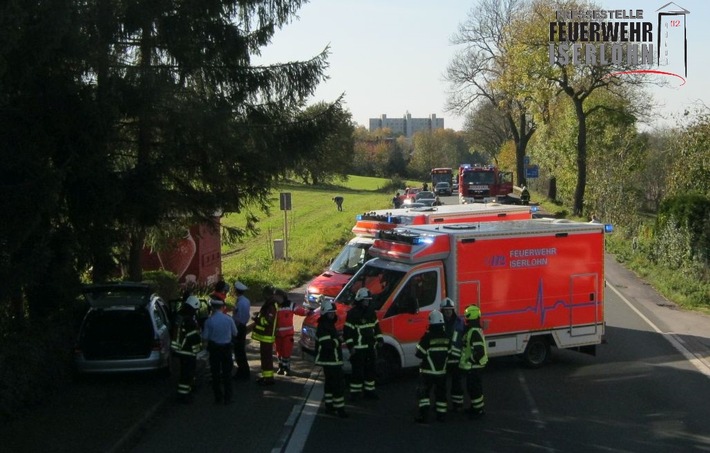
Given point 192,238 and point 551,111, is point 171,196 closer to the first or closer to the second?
point 192,238

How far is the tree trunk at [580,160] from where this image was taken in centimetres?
5000

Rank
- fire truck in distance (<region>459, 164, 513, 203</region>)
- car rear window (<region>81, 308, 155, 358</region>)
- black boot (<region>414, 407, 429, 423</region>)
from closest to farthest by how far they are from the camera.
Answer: black boot (<region>414, 407, 429, 423</region>), car rear window (<region>81, 308, 155, 358</region>), fire truck in distance (<region>459, 164, 513, 203</region>)

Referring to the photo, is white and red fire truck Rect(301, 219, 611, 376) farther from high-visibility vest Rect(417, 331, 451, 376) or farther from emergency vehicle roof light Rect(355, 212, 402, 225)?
emergency vehicle roof light Rect(355, 212, 402, 225)

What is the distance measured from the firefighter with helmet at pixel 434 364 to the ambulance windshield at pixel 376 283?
2244 millimetres

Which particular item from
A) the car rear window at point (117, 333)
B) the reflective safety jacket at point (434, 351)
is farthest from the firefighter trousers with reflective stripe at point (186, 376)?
the reflective safety jacket at point (434, 351)

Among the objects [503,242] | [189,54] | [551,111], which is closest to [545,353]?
[503,242]

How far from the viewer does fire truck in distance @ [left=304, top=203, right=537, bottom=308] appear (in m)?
18.3

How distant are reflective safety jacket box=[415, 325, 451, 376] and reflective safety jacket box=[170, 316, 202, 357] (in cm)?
333

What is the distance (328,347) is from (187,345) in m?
2.16

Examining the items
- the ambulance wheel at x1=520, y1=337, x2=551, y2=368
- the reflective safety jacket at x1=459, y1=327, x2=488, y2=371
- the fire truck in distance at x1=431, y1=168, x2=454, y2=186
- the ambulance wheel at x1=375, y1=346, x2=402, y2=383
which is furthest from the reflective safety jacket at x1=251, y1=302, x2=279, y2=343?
the fire truck in distance at x1=431, y1=168, x2=454, y2=186

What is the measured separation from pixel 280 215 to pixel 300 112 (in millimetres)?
49279

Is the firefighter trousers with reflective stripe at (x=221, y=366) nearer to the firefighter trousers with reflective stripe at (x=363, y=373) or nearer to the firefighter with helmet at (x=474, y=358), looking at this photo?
the firefighter trousers with reflective stripe at (x=363, y=373)

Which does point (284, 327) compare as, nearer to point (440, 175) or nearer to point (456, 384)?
point (456, 384)

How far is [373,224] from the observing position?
61.5 feet
